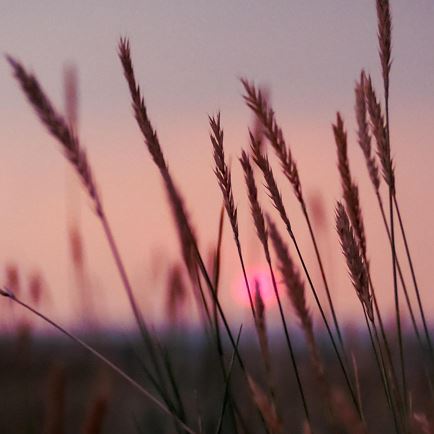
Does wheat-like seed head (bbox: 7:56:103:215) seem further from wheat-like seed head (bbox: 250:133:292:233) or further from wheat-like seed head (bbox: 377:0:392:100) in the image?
wheat-like seed head (bbox: 377:0:392:100)

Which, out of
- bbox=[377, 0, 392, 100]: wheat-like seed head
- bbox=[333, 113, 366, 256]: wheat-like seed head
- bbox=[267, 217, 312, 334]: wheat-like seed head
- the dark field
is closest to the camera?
bbox=[267, 217, 312, 334]: wheat-like seed head

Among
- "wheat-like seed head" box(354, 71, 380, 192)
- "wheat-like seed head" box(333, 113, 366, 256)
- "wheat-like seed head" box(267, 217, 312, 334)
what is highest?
"wheat-like seed head" box(354, 71, 380, 192)

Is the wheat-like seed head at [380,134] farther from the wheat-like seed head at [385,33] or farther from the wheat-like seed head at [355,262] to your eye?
the wheat-like seed head at [355,262]

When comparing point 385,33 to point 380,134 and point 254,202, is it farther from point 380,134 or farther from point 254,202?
point 254,202

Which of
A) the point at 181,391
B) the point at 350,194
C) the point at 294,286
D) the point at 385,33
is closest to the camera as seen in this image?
the point at 294,286

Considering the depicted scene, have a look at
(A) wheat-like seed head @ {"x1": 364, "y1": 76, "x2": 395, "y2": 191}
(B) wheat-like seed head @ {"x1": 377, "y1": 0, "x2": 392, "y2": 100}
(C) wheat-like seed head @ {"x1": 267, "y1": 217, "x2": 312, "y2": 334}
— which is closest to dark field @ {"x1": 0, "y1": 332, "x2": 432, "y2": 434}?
(C) wheat-like seed head @ {"x1": 267, "y1": 217, "x2": 312, "y2": 334}

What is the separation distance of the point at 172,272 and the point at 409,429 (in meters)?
1.30

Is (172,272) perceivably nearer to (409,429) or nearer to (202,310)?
(202,310)

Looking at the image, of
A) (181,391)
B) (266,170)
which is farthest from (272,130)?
(181,391)

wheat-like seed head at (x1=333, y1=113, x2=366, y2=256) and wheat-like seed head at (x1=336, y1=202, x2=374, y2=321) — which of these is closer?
wheat-like seed head at (x1=336, y1=202, x2=374, y2=321)

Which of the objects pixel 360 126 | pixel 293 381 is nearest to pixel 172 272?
pixel 360 126

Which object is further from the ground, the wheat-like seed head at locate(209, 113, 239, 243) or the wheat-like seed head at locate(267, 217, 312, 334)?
the wheat-like seed head at locate(209, 113, 239, 243)

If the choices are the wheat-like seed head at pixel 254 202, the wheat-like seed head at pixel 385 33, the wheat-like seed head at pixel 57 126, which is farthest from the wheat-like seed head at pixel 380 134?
the wheat-like seed head at pixel 57 126

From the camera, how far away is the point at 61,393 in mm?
1896
